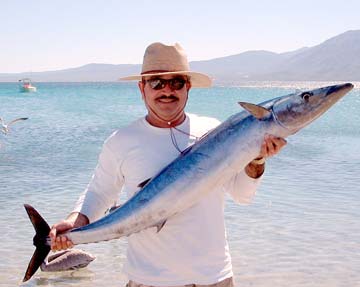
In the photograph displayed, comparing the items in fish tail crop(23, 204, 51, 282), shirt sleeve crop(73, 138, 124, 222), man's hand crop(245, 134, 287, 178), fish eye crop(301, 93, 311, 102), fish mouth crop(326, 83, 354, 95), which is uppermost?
fish mouth crop(326, 83, 354, 95)

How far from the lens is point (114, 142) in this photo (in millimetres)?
3670

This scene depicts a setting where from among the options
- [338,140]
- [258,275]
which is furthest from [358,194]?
[338,140]

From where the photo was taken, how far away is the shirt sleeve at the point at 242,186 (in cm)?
360

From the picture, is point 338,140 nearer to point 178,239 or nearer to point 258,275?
point 258,275

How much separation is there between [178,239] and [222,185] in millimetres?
398

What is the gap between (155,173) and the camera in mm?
3576

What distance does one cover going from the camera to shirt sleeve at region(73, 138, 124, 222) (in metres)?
3.72

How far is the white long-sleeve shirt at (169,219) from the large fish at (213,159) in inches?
5.0

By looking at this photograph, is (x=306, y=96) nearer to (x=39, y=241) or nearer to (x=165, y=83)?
(x=165, y=83)

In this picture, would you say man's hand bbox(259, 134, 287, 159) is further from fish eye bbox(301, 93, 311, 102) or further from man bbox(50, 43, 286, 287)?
fish eye bbox(301, 93, 311, 102)

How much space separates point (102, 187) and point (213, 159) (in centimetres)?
77

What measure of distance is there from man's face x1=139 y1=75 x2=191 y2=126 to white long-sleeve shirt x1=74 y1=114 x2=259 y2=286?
0.07 meters

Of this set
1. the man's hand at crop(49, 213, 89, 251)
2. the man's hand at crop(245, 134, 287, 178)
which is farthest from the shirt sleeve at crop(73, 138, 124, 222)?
the man's hand at crop(245, 134, 287, 178)

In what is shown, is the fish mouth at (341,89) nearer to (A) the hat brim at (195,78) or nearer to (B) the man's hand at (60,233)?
(A) the hat brim at (195,78)
